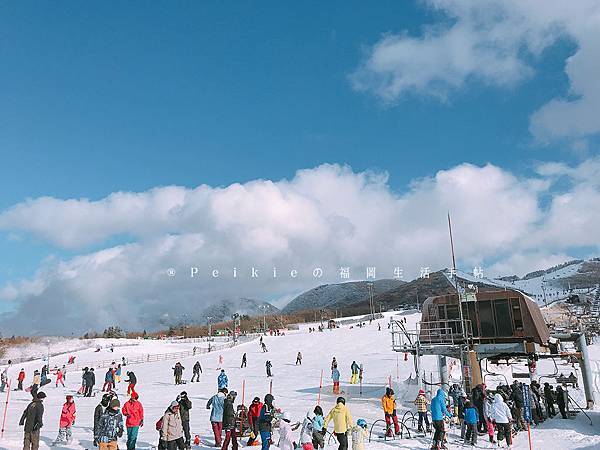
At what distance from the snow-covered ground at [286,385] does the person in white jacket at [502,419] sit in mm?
605

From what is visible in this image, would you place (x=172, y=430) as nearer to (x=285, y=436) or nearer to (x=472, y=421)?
(x=285, y=436)

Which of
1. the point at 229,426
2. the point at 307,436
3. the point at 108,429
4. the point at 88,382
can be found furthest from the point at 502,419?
the point at 88,382

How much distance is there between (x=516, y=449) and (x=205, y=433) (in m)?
9.55

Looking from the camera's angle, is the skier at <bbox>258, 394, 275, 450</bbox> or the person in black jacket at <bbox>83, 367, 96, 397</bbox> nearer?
the skier at <bbox>258, 394, 275, 450</bbox>

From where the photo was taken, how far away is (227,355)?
50.0 m

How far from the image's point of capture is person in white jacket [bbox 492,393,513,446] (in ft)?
48.9

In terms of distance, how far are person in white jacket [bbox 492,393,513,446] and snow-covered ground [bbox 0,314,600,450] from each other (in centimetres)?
61

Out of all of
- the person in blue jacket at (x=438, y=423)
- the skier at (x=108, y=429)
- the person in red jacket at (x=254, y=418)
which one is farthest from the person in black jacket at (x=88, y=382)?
the person in blue jacket at (x=438, y=423)

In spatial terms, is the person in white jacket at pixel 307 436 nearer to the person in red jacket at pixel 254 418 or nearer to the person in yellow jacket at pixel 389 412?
the person in red jacket at pixel 254 418

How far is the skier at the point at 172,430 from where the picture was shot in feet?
39.4

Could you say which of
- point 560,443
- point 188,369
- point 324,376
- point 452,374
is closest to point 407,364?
point 452,374

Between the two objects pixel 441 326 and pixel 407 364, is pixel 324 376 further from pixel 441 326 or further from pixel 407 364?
pixel 441 326

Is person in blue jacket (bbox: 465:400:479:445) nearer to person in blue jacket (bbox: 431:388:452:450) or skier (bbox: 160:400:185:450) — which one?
person in blue jacket (bbox: 431:388:452:450)

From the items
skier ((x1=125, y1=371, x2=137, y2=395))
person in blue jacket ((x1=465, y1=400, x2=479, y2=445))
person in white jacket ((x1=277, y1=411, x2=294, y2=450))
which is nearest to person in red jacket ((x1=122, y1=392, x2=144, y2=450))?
person in white jacket ((x1=277, y1=411, x2=294, y2=450))
